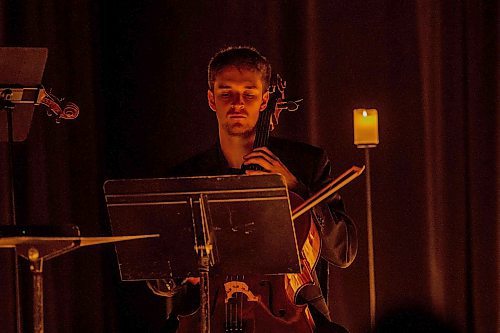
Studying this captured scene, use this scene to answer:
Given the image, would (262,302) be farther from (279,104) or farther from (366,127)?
(366,127)

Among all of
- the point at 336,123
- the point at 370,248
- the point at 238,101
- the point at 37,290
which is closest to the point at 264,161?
the point at 238,101

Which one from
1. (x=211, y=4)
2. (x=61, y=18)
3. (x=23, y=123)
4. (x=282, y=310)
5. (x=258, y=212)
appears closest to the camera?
(x=258, y=212)

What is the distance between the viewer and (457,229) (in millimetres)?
3611

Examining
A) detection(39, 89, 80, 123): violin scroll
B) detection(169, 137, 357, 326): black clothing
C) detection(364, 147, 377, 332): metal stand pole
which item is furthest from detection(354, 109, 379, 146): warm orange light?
detection(39, 89, 80, 123): violin scroll

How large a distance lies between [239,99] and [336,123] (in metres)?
1.12

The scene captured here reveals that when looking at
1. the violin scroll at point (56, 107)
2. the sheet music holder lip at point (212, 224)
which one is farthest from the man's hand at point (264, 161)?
the violin scroll at point (56, 107)

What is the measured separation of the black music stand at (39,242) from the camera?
1.80m

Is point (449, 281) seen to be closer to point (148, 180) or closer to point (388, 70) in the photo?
point (388, 70)

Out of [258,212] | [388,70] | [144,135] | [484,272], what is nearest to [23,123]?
[258,212]

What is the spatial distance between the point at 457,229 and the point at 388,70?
71 centimetres

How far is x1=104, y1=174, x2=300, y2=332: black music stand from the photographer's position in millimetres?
Answer: 2135

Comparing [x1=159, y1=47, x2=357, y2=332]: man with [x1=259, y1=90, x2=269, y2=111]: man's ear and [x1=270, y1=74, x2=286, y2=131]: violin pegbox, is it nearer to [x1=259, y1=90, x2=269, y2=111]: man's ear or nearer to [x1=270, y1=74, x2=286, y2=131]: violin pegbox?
[x1=259, y1=90, x2=269, y2=111]: man's ear

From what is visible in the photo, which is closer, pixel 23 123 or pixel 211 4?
pixel 23 123

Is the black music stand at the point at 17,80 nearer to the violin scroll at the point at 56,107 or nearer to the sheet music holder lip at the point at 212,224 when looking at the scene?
the violin scroll at the point at 56,107
